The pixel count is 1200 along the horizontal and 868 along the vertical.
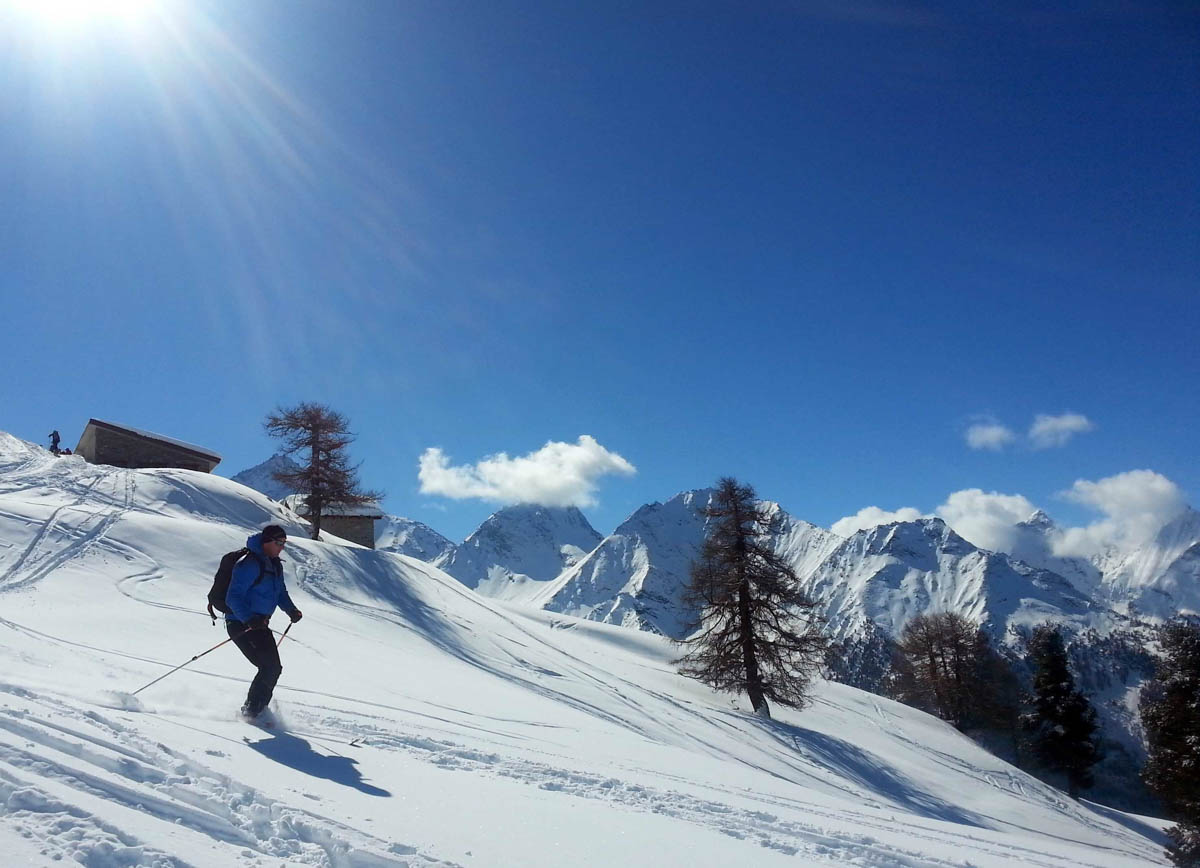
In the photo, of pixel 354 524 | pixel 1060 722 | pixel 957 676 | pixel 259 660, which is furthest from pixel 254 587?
pixel 957 676

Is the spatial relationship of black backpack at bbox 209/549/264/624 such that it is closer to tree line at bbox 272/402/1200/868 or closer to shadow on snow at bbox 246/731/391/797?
shadow on snow at bbox 246/731/391/797

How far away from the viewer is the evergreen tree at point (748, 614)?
21.6 meters

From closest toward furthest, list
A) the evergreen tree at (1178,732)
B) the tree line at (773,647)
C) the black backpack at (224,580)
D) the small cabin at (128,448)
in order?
the black backpack at (224,580) < the evergreen tree at (1178,732) < the tree line at (773,647) < the small cabin at (128,448)

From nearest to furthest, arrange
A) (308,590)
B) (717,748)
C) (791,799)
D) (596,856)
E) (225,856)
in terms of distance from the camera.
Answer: (225,856)
(596,856)
(791,799)
(717,748)
(308,590)

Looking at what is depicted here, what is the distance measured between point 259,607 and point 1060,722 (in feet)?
124

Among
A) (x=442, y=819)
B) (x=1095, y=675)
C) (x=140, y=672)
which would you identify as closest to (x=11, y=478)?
(x=140, y=672)

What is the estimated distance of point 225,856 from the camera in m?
3.29

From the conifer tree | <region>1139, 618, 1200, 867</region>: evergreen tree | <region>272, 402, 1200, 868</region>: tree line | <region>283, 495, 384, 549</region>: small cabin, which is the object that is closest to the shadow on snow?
<region>272, 402, 1200, 868</region>: tree line

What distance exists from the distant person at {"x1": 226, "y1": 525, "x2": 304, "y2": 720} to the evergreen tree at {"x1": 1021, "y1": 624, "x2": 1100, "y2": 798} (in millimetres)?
37218

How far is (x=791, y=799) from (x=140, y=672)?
7281 mm

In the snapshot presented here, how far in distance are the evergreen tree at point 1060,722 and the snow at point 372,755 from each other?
41.8ft

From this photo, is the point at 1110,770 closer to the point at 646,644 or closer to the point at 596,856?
the point at 646,644

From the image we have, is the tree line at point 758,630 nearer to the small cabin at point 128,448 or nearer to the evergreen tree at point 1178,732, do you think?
the evergreen tree at point 1178,732

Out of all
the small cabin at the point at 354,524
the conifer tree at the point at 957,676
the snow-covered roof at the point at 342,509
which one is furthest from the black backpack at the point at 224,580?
the conifer tree at the point at 957,676
